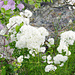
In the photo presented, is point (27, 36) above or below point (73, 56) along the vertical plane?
above

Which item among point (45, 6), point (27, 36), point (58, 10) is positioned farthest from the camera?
point (45, 6)

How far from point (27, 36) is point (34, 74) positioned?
92 cm

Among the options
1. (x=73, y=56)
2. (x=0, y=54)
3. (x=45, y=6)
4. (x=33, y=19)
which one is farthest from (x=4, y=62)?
(x=45, y=6)

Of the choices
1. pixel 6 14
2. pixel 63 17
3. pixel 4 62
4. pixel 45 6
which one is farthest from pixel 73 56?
pixel 45 6

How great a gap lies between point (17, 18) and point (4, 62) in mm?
619

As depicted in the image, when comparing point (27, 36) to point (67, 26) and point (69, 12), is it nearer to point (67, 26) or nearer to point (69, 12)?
point (67, 26)

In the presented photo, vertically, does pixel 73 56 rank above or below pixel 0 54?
below

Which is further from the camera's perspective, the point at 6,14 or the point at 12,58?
the point at 12,58

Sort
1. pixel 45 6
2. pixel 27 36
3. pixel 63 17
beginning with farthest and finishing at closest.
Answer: pixel 45 6 < pixel 63 17 < pixel 27 36

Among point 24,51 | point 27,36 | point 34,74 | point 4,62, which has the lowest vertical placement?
point 34,74

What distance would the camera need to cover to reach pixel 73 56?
2.35m

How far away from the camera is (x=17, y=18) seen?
4.92ft

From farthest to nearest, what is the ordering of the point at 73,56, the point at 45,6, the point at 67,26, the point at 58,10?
the point at 45,6 < the point at 58,10 < the point at 67,26 < the point at 73,56

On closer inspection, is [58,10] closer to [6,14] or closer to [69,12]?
[69,12]
